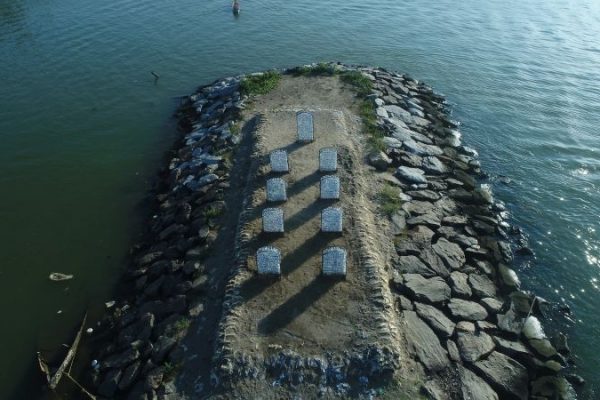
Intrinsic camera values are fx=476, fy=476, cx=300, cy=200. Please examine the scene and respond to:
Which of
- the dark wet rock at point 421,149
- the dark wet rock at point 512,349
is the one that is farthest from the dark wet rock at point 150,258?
the dark wet rock at point 421,149

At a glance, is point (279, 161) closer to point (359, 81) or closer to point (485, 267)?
point (485, 267)

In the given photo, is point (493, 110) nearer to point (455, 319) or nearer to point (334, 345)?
point (455, 319)

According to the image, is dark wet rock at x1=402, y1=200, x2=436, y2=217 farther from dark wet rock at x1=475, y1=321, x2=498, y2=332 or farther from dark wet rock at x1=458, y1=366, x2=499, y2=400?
dark wet rock at x1=458, y1=366, x2=499, y2=400

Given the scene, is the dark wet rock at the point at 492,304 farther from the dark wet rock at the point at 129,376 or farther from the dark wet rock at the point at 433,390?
the dark wet rock at the point at 129,376

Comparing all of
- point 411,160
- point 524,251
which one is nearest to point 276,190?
Answer: point 411,160

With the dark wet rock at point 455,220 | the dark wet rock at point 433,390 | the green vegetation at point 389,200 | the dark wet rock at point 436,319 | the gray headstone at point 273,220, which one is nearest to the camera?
the dark wet rock at point 433,390
